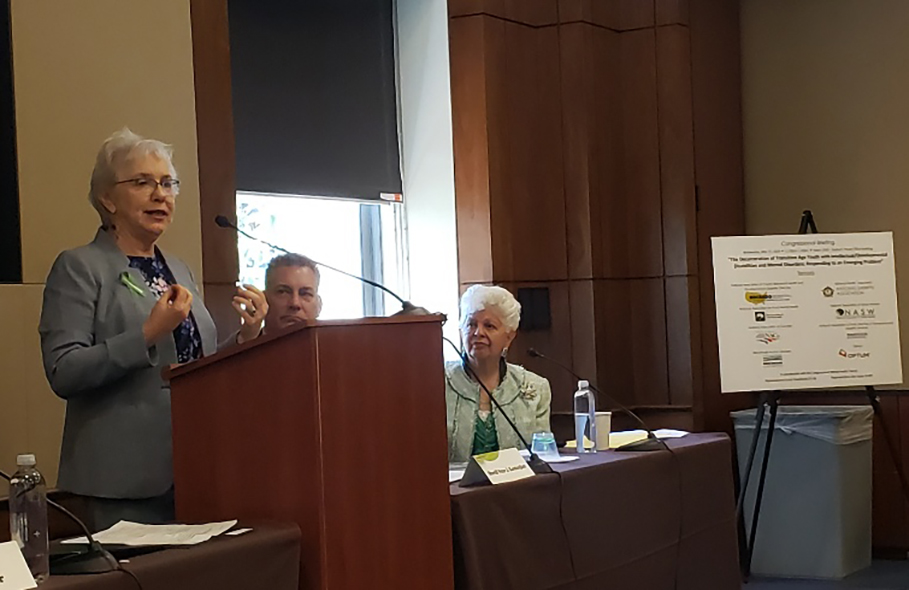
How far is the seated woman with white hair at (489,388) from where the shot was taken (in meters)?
4.07

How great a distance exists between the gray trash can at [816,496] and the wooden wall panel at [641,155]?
1.01 m

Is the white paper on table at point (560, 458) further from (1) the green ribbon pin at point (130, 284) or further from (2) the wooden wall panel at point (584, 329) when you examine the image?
(2) the wooden wall panel at point (584, 329)

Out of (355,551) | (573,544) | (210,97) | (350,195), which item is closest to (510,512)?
(573,544)

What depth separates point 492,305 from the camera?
13.9 feet

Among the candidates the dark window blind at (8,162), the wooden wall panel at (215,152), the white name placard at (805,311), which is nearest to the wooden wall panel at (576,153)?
the white name placard at (805,311)

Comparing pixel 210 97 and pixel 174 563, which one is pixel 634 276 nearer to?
pixel 210 97

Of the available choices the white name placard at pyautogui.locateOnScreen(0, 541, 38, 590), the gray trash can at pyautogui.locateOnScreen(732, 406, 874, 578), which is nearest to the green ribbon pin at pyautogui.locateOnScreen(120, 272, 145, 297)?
the white name placard at pyautogui.locateOnScreen(0, 541, 38, 590)

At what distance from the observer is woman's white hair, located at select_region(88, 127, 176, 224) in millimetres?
2656

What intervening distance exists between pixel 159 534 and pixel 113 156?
91 centimetres

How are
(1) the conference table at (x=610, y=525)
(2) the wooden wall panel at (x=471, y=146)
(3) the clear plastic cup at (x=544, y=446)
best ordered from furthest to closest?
(2) the wooden wall panel at (x=471, y=146)
(3) the clear plastic cup at (x=544, y=446)
(1) the conference table at (x=610, y=525)

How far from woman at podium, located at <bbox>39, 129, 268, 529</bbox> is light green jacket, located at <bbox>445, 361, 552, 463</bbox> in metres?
1.52

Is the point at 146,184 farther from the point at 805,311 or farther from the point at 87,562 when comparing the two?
the point at 805,311

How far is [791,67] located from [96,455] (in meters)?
4.86

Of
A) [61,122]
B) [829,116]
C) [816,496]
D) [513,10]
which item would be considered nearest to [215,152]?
[61,122]
